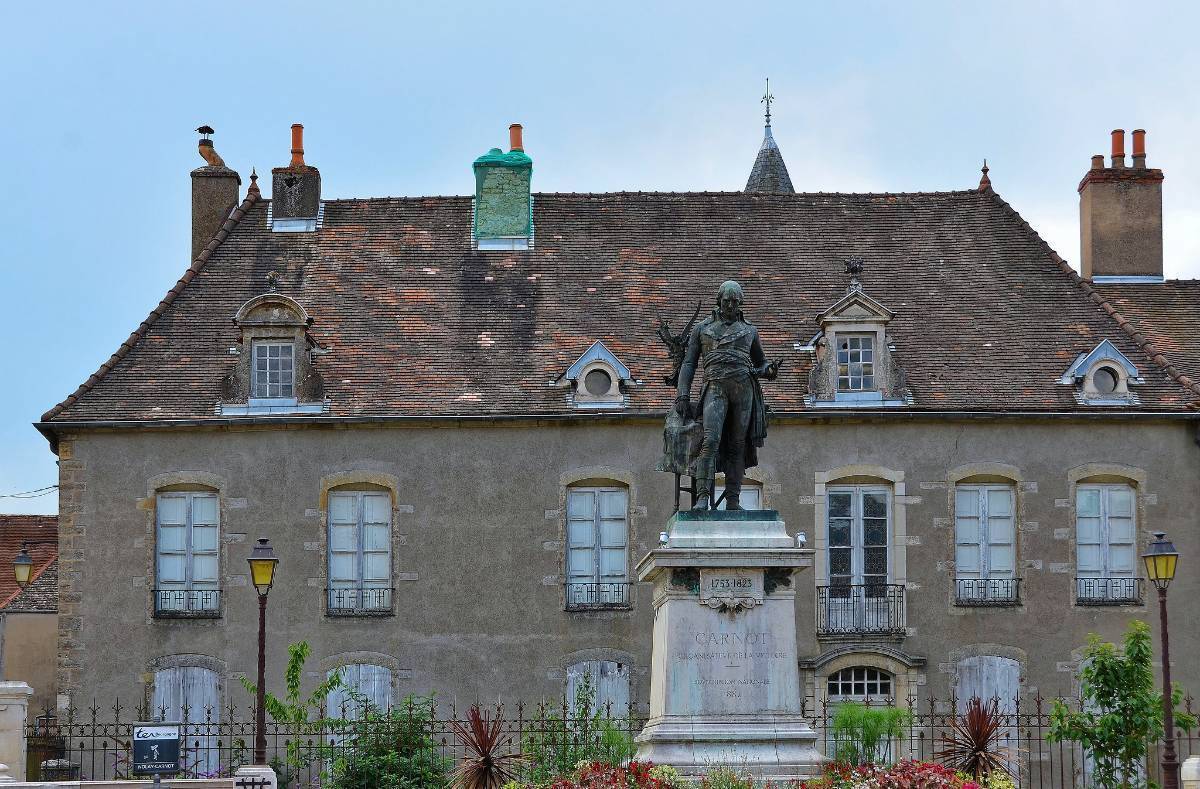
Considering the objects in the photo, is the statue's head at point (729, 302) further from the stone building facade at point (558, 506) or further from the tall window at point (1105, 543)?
the tall window at point (1105, 543)

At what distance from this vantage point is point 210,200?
3017 cm

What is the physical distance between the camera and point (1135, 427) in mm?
27047

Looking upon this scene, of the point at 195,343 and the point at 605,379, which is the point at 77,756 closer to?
the point at 195,343

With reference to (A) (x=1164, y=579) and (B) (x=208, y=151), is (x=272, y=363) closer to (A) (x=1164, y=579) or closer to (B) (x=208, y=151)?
(B) (x=208, y=151)

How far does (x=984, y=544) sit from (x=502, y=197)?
8854mm

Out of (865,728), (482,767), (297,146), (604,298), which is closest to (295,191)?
(297,146)

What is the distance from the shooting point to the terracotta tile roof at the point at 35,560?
35.7 m

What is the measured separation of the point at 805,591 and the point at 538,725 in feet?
13.6

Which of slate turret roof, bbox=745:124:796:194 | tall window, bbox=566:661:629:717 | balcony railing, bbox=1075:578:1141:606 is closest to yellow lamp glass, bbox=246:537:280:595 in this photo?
tall window, bbox=566:661:629:717

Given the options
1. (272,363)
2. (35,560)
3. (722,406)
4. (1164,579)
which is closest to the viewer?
(722,406)

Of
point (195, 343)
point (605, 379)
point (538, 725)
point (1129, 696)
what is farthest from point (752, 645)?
point (195, 343)

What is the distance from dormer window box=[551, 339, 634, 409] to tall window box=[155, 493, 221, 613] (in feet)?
16.9

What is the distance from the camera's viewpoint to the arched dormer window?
26938mm

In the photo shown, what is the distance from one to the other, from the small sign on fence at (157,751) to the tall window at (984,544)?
1296 centimetres
